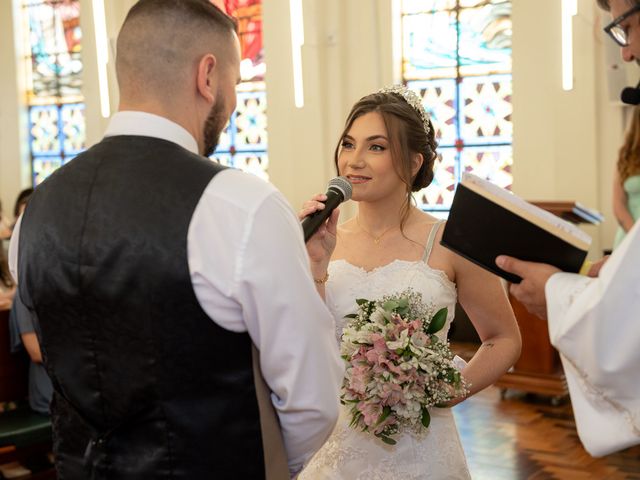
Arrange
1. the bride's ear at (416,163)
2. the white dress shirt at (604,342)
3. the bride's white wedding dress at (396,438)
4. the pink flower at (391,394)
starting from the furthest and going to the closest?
the bride's ear at (416,163) → the bride's white wedding dress at (396,438) → the pink flower at (391,394) → the white dress shirt at (604,342)

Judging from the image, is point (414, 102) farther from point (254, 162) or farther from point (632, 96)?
point (254, 162)

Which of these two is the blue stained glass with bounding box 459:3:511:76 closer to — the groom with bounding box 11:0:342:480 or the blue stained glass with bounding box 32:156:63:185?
the blue stained glass with bounding box 32:156:63:185

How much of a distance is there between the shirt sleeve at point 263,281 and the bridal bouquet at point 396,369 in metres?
0.76

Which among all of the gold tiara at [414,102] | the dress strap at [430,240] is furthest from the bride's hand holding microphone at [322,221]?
the gold tiara at [414,102]

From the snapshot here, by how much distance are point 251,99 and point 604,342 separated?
33.1ft

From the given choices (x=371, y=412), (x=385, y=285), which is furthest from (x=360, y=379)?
(x=385, y=285)

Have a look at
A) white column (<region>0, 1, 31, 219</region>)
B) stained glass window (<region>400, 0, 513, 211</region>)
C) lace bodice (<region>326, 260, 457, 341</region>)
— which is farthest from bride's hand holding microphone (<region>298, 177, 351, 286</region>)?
white column (<region>0, 1, 31, 219</region>)

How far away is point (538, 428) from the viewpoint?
6516mm

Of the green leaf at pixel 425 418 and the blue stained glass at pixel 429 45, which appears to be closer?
the green leaf at pixel 425 418

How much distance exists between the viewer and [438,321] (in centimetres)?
279

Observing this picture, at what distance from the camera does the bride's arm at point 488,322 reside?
9.88ft

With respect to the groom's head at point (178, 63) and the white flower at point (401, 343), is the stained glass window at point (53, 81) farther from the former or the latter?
the groom's head at point (178, 63)

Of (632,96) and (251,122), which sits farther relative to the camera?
(251,122)

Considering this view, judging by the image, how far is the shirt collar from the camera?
1.97 m
